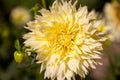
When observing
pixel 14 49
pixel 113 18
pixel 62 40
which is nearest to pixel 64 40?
pixel 62 40

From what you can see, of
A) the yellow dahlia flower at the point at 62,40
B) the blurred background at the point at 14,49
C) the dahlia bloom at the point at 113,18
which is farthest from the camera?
the dahlia bloom at the point at 113,18

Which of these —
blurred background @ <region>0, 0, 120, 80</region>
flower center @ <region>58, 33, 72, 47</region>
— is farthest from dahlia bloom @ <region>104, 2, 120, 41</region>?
flower center @ <region>58, 33, 72, 47</region>

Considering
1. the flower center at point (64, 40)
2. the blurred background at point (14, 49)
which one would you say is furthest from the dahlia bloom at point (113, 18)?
the flower center at point (64, 40)

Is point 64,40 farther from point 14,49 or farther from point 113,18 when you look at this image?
point 113,18

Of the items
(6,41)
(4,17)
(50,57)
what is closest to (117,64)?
(6,41)

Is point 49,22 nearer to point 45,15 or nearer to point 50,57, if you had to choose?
point 45,15

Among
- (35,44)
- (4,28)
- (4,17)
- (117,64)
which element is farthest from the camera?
(4,17)

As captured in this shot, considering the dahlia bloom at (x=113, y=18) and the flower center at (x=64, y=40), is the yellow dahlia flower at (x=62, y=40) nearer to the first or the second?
the flower center at (x=64, y=40)
